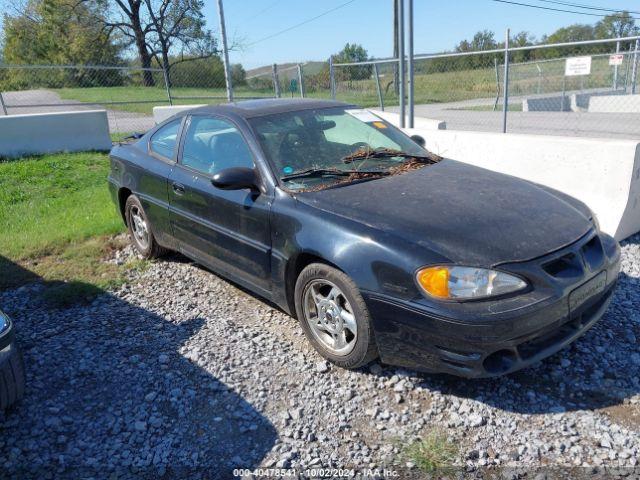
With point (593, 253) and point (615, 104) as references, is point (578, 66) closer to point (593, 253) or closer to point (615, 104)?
point (593, 253)

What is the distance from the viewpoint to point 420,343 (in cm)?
272

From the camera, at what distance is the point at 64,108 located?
2164 cm

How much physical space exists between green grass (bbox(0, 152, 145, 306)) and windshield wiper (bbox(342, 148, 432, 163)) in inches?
97.3

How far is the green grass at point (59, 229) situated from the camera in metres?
4.86

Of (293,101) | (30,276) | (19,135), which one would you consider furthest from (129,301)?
(19,135)

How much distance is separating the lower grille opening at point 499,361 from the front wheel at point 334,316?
622 millimetres

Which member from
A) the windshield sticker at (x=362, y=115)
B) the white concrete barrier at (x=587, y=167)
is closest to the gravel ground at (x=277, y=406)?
the white concrete barrier at (x=587, y=167)

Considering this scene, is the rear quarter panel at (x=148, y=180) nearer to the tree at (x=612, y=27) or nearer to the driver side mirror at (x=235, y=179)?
the driver side mirror at (x=235, y=179)

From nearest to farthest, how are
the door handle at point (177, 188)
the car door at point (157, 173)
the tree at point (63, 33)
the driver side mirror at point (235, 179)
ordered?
the driver side mirror at point (235, 179) < the door handle at point (177, 188) < the car door at point (157, 173) < the tree at point (63, 33)

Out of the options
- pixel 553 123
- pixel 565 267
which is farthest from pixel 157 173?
pixel 553 123

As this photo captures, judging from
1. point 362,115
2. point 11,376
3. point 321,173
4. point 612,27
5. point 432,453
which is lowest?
point 432,453

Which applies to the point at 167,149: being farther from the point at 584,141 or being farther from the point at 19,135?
the point at 19,135

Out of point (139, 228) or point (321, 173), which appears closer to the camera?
point (321, 173)

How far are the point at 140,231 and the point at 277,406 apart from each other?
2944 mm
